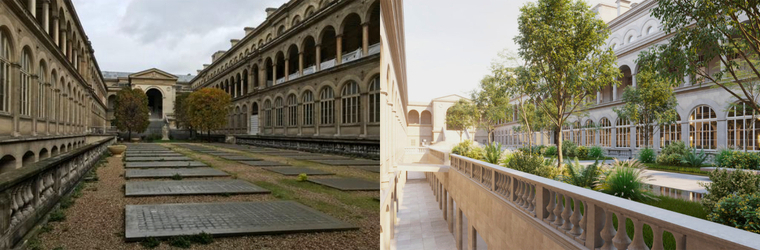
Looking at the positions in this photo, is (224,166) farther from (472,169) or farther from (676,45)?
(676,45)

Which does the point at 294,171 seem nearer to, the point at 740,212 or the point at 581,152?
the point at 740,212

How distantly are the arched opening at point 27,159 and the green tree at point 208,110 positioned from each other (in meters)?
0.96

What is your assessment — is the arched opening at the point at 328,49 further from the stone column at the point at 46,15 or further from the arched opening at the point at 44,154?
the arched opening at the point at 44,154

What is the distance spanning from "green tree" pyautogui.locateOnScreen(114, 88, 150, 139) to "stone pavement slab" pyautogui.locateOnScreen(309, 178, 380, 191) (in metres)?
1.52

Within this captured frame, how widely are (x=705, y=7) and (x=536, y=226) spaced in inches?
465

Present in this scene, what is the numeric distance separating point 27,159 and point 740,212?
10.6 meters

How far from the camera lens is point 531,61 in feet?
79.2

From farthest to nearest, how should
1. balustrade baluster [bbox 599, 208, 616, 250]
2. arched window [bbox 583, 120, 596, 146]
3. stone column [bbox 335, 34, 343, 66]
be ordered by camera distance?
arched window [bbox 583, 120, 596, 146], balustrade baluster [bbox 599, 208, 616, 250], stone column [bbox 335, 34, 343, 66]

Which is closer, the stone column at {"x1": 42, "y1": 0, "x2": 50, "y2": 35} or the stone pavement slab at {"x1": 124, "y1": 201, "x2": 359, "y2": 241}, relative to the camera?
the stone column at {"x1": 42, "y1": 0, "x2": 50, "y2": 35}

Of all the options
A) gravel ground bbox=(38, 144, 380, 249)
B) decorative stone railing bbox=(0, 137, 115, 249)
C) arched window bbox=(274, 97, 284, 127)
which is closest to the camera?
decorative stone railing bbox=(0, 137, 115, 249)

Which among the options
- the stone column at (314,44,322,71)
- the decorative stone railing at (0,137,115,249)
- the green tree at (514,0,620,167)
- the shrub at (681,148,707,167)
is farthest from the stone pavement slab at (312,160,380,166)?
the shrub at (681,148,707,167)

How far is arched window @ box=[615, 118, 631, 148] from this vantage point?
4100 centimetres

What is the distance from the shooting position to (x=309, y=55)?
417cm

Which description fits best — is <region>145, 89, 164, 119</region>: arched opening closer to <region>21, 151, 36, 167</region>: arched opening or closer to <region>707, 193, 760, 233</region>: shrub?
<region>21, 151, 36, 167</region>: arched opening
